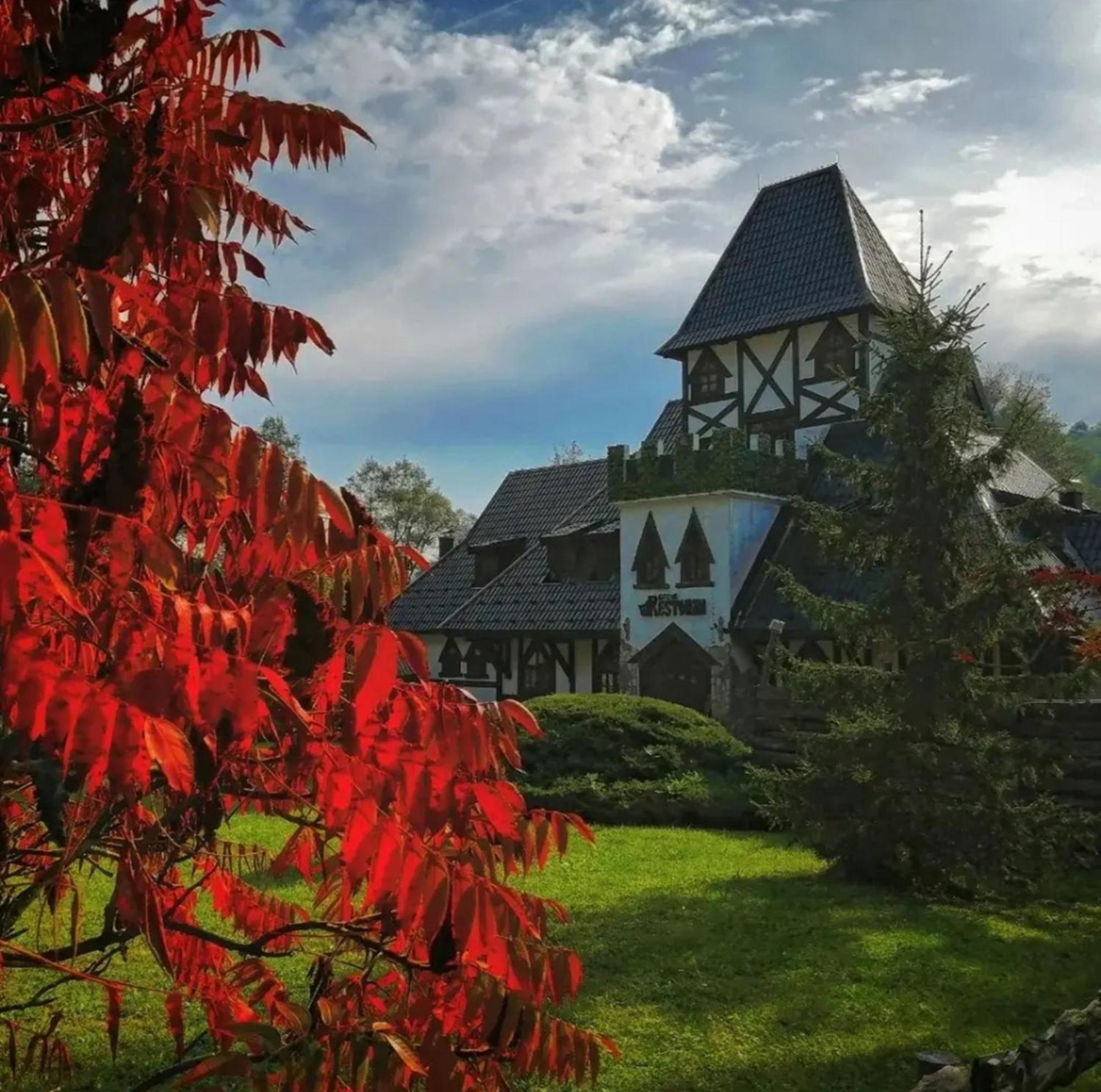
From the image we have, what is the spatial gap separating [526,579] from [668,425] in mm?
6123

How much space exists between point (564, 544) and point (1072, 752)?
54.3 feet

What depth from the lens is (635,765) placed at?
15484mm

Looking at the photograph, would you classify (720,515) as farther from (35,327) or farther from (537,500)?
(35,327)

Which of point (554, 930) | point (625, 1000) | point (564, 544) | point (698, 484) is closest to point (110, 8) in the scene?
point (625, 1000)

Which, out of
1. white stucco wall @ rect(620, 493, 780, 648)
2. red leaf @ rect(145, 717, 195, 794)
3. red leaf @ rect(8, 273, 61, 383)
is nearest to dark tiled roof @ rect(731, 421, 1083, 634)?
white stucco wall @ rect(620, 493, 780, 648)

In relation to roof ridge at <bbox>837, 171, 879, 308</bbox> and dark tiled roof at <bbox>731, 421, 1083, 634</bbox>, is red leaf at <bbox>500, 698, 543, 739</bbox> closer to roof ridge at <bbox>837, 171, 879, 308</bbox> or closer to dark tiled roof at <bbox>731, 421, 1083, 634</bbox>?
dark tiled roof at <bbox>731, 421, 1083, 634</bbox>

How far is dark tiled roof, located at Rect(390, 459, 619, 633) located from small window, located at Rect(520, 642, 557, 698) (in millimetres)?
897

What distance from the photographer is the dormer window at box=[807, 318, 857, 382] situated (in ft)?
76.8

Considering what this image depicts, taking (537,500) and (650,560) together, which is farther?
(537,500)

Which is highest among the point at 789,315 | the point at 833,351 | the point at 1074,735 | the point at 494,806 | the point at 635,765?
the point at 789,315

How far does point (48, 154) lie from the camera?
2.80 metres

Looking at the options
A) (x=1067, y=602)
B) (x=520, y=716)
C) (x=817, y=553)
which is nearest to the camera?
(x=520, y=716)

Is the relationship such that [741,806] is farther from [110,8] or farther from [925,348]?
[110,8]

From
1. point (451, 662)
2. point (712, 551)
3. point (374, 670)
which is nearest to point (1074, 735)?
point (374, 670)
